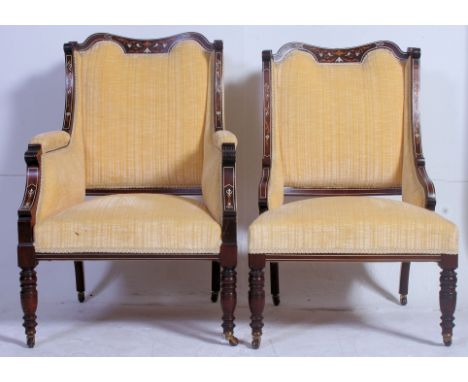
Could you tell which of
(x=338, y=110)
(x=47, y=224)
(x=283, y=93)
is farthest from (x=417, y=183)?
(x=47, y=224)

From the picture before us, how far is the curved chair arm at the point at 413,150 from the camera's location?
8.59 ft

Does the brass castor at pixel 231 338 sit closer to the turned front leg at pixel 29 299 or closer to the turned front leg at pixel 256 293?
the turned front leg at pixel 256 293

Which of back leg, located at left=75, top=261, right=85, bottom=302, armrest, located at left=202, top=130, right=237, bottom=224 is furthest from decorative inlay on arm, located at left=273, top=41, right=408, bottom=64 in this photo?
back leg, located at left=75, top=261, right=85, bottom=302

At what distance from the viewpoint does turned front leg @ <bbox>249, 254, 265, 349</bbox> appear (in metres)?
2.32

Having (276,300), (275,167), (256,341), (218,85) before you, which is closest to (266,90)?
(218,85)

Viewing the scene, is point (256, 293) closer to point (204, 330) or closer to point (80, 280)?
point (204, 330)

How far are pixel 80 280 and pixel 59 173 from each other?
2.15ft

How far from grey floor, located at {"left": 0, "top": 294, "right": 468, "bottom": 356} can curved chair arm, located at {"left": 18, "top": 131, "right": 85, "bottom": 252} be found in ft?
1.58

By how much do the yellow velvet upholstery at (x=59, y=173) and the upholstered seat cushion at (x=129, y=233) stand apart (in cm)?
10

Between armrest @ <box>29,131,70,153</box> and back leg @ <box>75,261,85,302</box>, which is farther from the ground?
armrest @ <box>29,131,70,153</box>

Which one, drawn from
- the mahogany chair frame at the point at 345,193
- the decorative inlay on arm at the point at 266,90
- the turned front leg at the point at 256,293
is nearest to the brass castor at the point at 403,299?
the mahogany chair frame at the point at 345,193

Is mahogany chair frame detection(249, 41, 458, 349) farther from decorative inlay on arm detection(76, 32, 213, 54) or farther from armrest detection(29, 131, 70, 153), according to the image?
armrest detection(29, 131, 70, 153)

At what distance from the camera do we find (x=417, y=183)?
2633 millimetres

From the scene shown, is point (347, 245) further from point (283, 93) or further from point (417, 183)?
point (283, 93)
